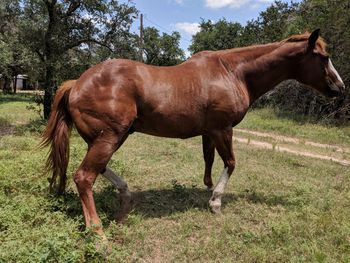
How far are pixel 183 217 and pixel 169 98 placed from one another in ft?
4.99

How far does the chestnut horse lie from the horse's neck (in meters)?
0.01

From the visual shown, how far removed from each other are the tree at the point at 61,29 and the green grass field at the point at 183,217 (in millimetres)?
5554

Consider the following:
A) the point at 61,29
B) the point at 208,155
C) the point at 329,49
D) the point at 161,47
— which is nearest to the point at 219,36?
the point at 161,47

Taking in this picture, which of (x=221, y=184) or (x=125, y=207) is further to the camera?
(x=221, y=184)

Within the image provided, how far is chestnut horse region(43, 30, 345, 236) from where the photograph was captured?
156 inches

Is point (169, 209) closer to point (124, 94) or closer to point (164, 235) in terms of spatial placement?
point (164, 235)

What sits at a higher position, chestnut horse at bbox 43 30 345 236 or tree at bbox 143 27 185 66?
tree at bbox 143 27 185 66

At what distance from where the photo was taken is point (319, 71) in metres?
4.91

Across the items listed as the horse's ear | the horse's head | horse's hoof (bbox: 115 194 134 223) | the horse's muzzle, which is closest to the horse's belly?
horse's hoof (bbox: 115 194 134 223)

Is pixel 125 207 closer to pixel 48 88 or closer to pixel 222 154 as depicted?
pixel 222 154

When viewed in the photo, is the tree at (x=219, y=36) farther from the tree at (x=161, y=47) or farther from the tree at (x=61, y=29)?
the tree at (x=61, y=29)

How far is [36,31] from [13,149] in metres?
6.26

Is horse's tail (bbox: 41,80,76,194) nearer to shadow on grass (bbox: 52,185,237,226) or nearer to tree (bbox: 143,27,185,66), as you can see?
shadow on grass (bbox: 52,185,237,226)

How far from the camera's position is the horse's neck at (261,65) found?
195 inches
